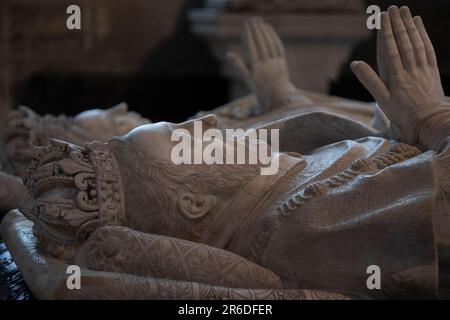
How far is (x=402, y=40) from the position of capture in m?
2.10

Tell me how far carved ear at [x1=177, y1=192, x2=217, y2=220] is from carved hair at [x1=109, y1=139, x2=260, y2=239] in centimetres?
1

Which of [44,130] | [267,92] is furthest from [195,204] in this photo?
[267,92]

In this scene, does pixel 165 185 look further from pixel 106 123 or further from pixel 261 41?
pixel 261 41

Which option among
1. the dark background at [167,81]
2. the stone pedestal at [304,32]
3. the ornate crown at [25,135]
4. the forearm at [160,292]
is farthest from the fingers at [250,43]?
the dark background at [167,81]

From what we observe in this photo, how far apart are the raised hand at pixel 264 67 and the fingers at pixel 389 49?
1271mm

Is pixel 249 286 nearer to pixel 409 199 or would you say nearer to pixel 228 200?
pixel 228 200

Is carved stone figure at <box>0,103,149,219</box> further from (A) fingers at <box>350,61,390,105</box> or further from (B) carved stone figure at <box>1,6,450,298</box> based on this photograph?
(A) fingers at <box>350,61,390,105</box>

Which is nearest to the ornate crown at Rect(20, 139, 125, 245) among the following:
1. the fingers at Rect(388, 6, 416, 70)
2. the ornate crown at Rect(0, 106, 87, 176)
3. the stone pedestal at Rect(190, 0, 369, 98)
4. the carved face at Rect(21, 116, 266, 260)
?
the carved face at Rect(21, 116, 266, 260)

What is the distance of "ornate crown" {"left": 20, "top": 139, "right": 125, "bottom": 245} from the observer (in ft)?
6.16

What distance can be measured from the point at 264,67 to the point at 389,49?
55.7 inches

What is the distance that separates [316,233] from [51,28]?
426 centimetres

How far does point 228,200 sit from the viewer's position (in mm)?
1921

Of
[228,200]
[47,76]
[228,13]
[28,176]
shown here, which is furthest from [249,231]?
[47,76]
